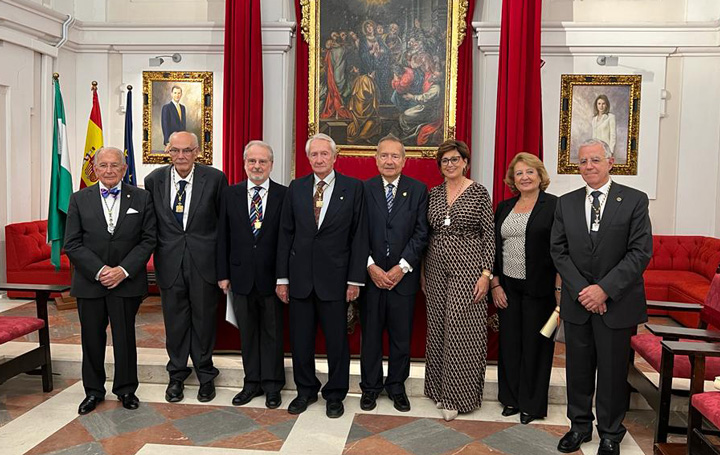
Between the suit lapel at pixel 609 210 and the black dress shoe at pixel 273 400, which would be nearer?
the suit lapel at pixel 609 210

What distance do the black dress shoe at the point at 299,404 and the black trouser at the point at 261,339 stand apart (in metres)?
0.16

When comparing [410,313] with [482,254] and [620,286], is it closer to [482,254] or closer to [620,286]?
[482,254]

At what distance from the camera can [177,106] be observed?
771 centimetres

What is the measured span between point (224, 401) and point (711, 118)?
634cm

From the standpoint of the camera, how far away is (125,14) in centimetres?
780

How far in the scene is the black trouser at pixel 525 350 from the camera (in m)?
3.64

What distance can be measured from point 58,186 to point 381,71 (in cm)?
372

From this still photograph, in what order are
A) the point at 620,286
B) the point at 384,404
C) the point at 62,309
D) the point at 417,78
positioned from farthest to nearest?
the point at 417,78, the point at 62,309, the point at 384,404, the point at 620,286

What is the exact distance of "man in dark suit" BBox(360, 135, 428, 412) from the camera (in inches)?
148

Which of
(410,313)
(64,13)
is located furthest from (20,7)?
(410,313)

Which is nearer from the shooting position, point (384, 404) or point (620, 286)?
point (620, 286)

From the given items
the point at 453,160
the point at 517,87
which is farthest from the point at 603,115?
the point at 453,160

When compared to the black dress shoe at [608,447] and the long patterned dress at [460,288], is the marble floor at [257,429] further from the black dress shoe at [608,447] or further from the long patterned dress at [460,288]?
the long patterned dress at [460,288]

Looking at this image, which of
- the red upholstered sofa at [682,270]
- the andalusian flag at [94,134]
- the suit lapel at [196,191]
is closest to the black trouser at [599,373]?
the suit lapel at [196,191]
